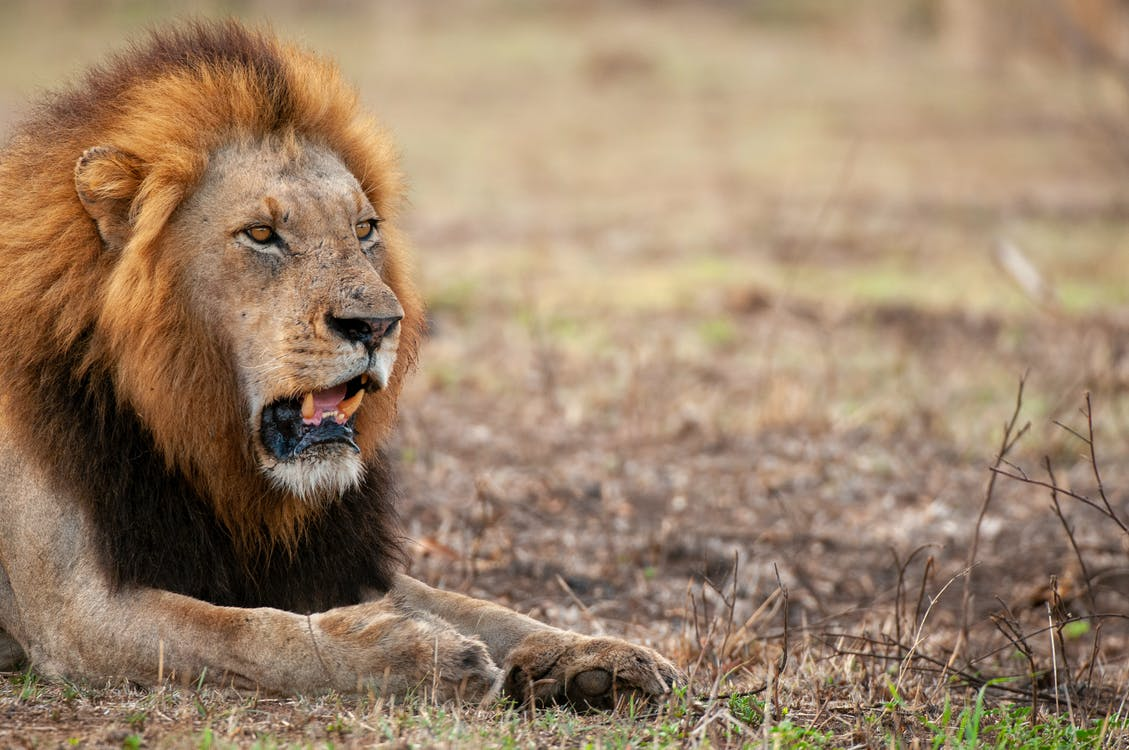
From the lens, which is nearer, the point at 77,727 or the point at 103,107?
the point at 77,727

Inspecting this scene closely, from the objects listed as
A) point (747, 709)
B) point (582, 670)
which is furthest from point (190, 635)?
point (747, 709)

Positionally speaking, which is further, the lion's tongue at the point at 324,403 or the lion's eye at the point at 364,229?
the lion's eye at the point at 364,229

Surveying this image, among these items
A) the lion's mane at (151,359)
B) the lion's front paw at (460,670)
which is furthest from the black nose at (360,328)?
the lion's front paw at (460,670)

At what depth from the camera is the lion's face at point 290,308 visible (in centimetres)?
344

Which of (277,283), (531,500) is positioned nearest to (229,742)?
(277,283)

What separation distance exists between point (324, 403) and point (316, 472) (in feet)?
0.57

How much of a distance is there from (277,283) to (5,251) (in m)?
0.75

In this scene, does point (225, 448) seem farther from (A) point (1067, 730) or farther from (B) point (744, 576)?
(B) point (744, 576)

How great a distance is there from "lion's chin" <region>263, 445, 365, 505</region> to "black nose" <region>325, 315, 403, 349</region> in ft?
0.97

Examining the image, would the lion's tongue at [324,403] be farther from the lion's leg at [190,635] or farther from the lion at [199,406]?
the lion's leg at [190,635]

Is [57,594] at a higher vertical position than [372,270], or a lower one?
lower

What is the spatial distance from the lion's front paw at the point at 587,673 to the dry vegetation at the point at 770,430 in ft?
0.30

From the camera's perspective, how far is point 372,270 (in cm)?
360

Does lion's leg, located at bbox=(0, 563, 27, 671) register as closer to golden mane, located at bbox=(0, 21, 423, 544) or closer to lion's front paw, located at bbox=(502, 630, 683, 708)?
golden mane, located at bbox=(0, 21, 423, 544)
